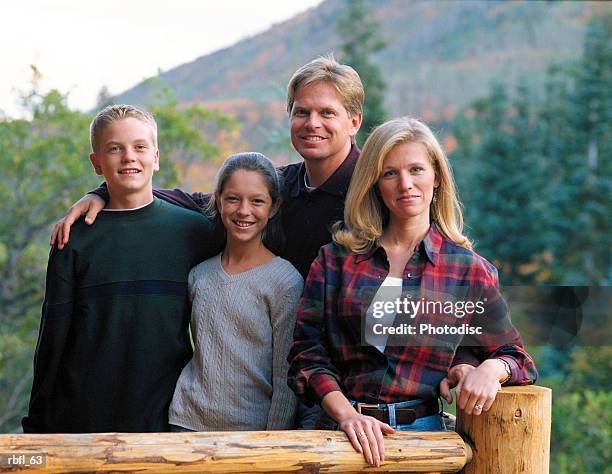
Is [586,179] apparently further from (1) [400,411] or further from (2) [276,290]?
(1) [400,411]

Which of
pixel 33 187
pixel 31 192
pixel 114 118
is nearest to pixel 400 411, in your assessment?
pixel 114 118

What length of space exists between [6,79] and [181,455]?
30.6 ft

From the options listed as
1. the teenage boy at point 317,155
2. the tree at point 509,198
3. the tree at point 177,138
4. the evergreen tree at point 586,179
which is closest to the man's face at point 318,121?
the teenage boy at point 317,155

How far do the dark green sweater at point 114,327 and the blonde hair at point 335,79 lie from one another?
0.56 m

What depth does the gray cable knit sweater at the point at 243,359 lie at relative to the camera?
2.34 m

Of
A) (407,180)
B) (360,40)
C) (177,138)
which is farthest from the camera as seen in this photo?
(360,40)

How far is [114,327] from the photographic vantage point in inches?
95.0

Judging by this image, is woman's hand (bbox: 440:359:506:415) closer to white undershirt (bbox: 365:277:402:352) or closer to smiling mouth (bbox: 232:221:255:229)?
white undershirt (bbox: 365:277:402:352)

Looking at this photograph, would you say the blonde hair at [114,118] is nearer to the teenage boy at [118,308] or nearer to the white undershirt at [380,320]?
the teenage boy at [118,308]

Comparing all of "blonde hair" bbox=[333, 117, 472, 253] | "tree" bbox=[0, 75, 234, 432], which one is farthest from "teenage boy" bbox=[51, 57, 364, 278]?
"tree" bbox=[0, 75, 234, 432]

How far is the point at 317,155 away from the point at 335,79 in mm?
213

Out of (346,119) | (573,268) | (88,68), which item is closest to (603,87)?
(573,268)

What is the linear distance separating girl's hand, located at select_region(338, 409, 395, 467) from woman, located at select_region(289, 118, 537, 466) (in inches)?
1.1

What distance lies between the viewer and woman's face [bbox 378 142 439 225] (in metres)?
2.22
